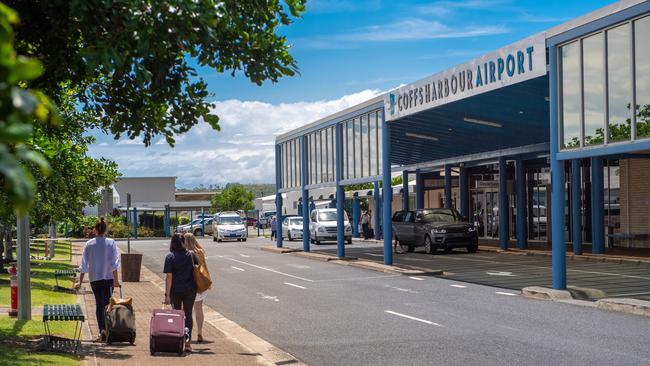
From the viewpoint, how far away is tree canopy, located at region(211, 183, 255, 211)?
133500 mm

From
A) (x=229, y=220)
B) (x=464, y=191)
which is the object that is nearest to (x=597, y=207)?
(x=464, y=191)

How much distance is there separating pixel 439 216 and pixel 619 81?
17314 mm

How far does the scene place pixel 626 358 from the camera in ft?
32.8

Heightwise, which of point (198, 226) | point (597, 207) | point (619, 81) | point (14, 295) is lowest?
point (14, 295)

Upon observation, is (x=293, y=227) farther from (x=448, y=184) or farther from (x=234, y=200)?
(x=234, y=200)

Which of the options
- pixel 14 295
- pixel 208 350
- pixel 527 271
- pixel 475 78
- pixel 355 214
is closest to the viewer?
pixel 208 350

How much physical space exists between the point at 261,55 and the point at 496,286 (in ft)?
40.4

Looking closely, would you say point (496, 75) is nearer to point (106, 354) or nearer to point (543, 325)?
point (543, 325)

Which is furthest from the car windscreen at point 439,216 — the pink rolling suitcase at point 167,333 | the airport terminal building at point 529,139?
the pink rolling suitcase at point 167,333

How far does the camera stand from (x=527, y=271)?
79.2 feet

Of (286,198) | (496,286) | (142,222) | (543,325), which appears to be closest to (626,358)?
(543,325)

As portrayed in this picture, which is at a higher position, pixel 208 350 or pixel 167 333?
pixel 167 333

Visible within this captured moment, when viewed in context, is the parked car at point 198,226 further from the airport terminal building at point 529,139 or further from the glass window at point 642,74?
the glass window at point 642,74

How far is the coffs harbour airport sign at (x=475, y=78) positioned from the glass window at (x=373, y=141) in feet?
5.12
